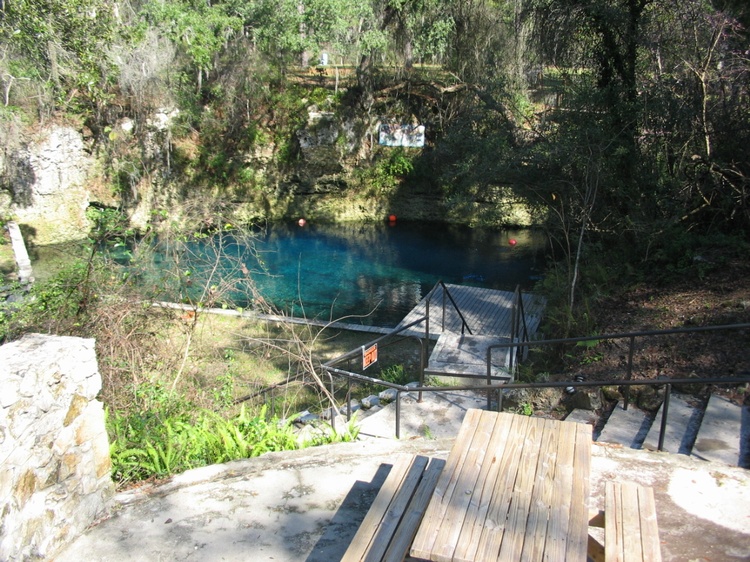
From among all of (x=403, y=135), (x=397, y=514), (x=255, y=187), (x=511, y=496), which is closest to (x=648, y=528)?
(x=511, y=496)

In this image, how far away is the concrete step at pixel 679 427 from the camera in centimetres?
485

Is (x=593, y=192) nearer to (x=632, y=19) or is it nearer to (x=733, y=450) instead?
(x=632, y=19)

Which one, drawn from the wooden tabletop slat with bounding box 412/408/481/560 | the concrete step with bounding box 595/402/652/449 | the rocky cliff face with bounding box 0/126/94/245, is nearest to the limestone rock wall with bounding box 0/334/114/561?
the wooden tabletop slat with bounding box 412/408/481/560

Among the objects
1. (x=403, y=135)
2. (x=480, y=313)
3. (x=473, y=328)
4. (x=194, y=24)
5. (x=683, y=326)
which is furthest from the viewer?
(x=403, y=135)

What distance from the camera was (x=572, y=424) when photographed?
336 centimetres

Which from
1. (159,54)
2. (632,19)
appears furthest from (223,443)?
(159,54)

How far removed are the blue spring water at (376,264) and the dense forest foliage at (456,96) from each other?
1.84 metres

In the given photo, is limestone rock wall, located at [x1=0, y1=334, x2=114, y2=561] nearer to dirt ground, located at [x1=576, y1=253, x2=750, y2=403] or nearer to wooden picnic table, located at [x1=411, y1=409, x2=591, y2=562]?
wooden picnic table, located at [x1=411, y1=409, x2=591, y2=562]

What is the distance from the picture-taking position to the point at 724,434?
15.8 feet

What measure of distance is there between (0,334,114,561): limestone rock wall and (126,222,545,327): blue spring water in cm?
829

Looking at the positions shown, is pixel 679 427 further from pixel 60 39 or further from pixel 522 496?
pixel 60 39

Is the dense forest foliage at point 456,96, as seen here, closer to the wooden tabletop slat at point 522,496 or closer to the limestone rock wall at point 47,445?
the wooden tabletop slat at point 522,496

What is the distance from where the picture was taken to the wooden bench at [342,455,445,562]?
2928 mm

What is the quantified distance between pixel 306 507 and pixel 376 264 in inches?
517
